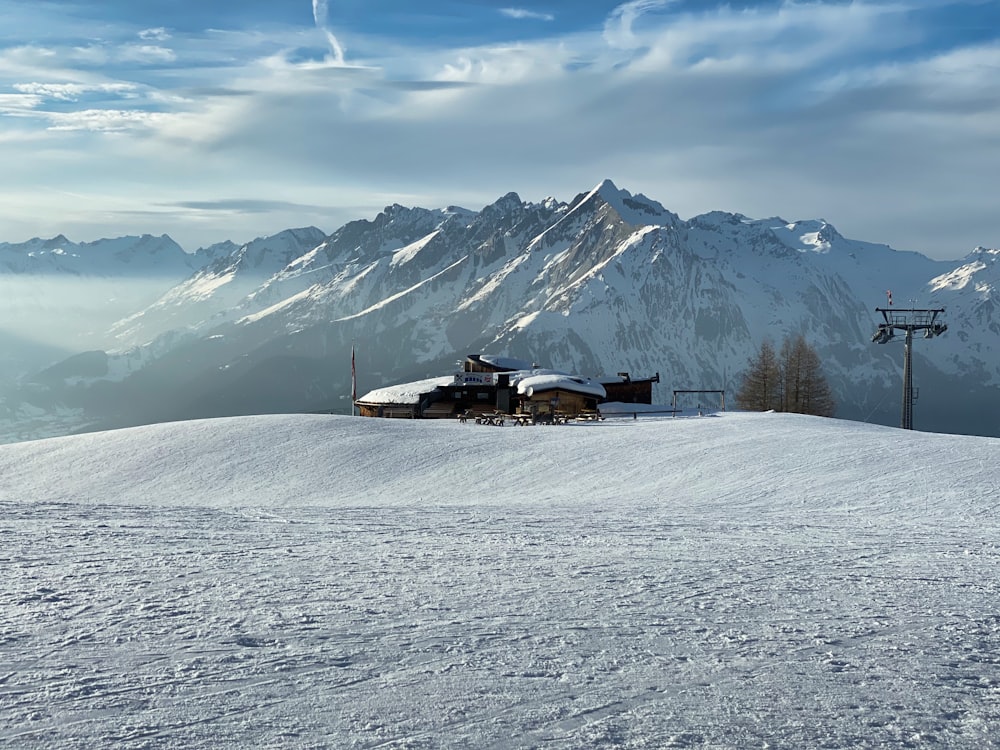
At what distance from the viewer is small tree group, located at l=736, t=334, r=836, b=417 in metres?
77.4

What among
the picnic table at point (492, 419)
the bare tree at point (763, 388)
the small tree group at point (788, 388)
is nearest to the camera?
the picnic table at point (492, 419)

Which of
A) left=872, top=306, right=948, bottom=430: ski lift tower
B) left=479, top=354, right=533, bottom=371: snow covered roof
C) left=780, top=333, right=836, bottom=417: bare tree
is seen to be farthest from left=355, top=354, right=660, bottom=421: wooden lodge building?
left=479, top=354, right=533, bottom=371: snow covered roof

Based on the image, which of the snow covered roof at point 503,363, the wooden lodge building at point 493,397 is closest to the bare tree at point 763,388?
the wooden lodge building at point 493,397

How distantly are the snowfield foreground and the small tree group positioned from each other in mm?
55681

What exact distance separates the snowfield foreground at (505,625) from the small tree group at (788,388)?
5568 centimetres

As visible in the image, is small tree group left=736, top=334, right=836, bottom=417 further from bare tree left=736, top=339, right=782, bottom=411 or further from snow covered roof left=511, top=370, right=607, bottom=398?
snow covered roof left=511, top=370, right=607, bottom=398

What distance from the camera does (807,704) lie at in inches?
335

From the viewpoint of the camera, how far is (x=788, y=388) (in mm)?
78125

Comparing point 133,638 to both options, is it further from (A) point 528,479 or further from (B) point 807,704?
(A) point 528,479

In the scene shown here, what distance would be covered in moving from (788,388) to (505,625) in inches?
2833

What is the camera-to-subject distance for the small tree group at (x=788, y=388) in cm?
7738

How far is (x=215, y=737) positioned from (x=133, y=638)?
111 inches

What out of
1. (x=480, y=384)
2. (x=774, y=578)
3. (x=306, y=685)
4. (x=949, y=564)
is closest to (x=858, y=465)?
(x=949, y=564)

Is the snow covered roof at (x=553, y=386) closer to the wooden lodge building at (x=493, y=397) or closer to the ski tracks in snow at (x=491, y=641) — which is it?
the wooden lodge building at (x=493, y=397)
